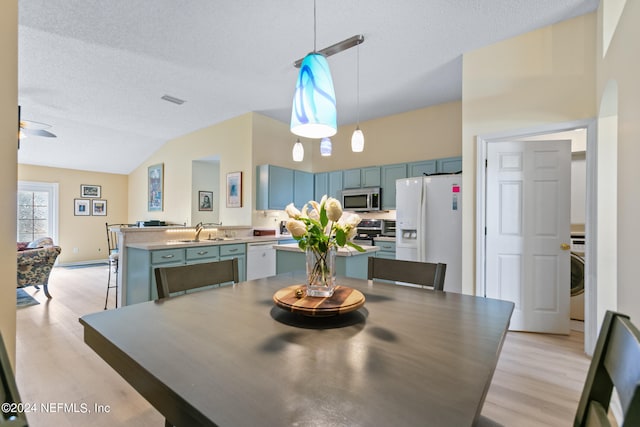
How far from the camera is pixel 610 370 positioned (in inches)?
25.4

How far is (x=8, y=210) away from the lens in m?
1.34

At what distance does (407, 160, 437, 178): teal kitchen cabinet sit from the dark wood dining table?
3328 mm

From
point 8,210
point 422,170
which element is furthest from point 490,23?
point 8,210

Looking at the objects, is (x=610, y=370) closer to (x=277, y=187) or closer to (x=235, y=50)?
(x=235, y=50)

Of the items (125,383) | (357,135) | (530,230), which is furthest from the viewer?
(530,230)

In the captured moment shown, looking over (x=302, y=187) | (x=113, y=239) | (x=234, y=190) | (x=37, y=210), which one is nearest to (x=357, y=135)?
(x=302, y=187)

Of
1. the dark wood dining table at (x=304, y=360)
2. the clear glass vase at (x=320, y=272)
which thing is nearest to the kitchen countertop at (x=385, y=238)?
the dark wood dining table at (x=304, y=360)

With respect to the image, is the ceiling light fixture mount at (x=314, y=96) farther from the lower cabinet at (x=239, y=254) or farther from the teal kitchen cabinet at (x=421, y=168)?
the teal kitchen cabinet at (x=421, y=168)

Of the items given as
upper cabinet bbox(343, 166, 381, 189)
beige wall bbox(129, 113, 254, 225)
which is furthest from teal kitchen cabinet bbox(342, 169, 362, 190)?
beige wall bbox(129, 113, 254, 225)

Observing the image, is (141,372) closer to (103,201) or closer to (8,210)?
(8,210)

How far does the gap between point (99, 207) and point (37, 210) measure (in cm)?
118

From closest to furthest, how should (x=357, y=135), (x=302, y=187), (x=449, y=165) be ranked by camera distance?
(x=357, y=135)
(x=449, y=165)
(x=302, y=187)

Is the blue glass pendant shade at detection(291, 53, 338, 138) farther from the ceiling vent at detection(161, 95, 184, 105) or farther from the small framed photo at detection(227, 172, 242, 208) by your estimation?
the small framed photo at detection(227, 172, 242, 208)

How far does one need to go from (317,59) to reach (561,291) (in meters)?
3.10
